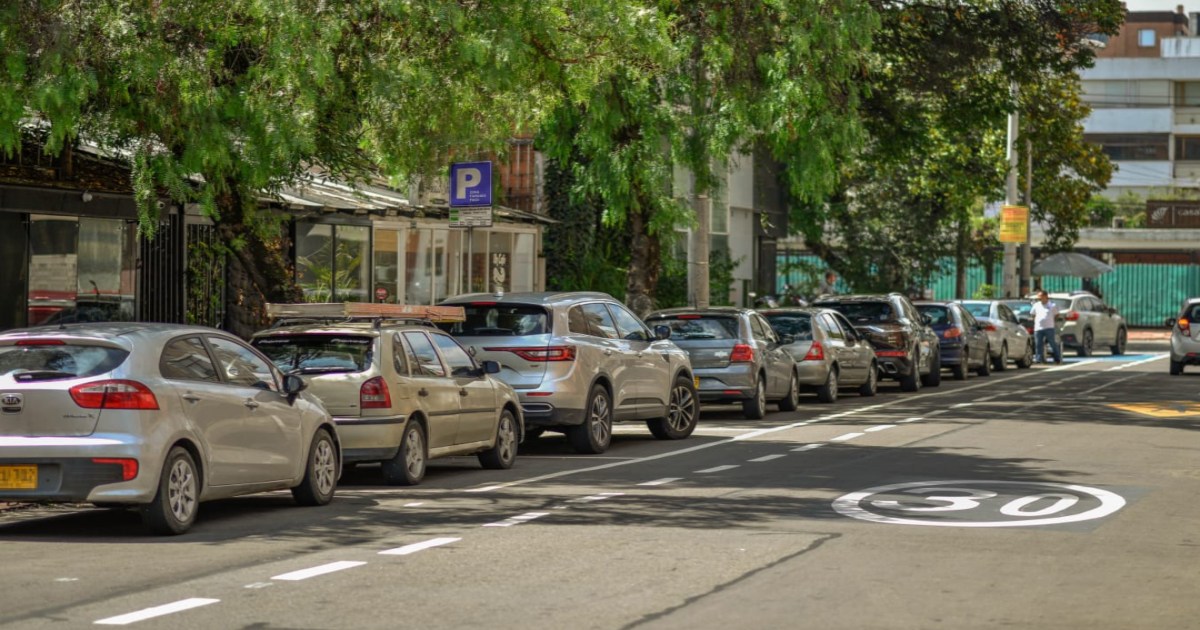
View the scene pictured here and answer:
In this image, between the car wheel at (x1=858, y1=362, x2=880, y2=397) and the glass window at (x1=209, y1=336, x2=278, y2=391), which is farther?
the car wheel at (x1=858, y1=362, x2=880, y2=397)

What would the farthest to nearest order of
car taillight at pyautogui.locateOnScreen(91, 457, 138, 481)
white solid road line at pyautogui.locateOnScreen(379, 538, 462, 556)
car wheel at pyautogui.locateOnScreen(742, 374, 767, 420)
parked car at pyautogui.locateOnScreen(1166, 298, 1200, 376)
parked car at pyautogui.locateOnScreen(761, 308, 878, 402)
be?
parked car at pyautogui.locateOnScreen(1166, 298, 1200, 376) < parked car at pyautogui.locateOnScreen(761, 308, 878, 402) < car wheel at pyautogui.locateOnScreen(742, 374, 767, 420) < car taillight at pyautogui.locateOnScreen(91, 457, 138, 481) < white solid road line at pyautogui.locateOnScreen(379, 538, 462, 556)

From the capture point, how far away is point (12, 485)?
36.3 ft

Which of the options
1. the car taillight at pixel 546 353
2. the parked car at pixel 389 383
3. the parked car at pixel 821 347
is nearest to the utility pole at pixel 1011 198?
the parked car at pixel 821 347

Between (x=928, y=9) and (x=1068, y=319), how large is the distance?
1756cm

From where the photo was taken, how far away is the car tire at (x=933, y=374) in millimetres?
31234

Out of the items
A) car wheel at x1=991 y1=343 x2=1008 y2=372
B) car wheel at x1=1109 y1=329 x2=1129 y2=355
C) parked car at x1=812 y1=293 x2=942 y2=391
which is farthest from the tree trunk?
car wheel at x1=1109 y1=329 x2=1129 y2=355

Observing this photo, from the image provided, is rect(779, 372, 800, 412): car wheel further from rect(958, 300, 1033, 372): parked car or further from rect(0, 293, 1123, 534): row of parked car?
rect(958, 300, 1033, 372): parked car

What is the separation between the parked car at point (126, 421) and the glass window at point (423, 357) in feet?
9.65

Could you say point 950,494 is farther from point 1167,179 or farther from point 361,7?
point 1167,179

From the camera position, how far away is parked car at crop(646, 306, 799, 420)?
2298 cm

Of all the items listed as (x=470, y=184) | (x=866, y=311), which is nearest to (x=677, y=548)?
(x=470, y=184)

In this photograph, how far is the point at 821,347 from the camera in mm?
26453

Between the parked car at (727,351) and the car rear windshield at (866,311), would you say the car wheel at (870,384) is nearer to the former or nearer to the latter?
the car rear windshield at (866,311)

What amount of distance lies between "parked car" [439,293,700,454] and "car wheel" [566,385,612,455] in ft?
0.03
